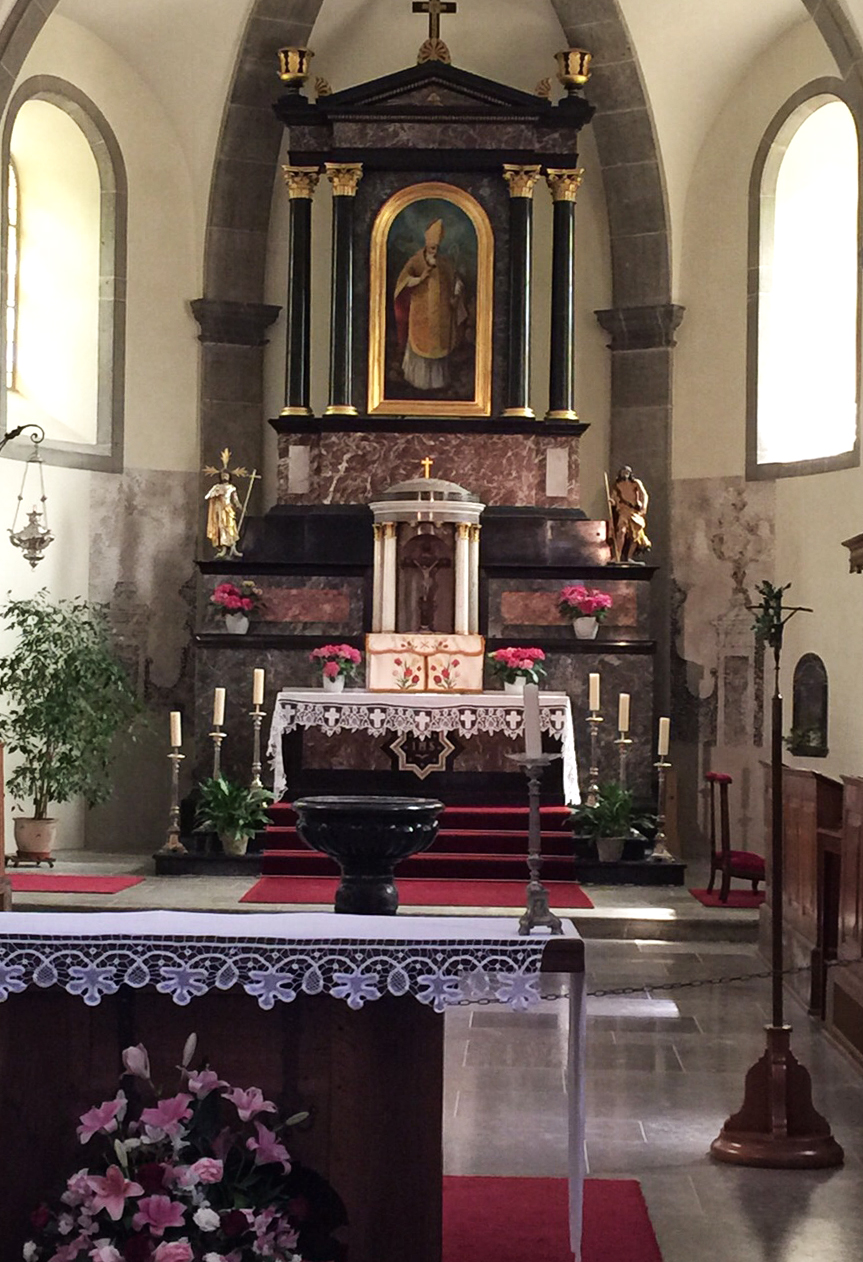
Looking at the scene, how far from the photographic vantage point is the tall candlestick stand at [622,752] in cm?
1311

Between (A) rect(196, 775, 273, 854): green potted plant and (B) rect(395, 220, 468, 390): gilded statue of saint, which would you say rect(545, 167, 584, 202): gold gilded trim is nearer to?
(B) rect(395, 220, 468, 390): gilded statue of saint

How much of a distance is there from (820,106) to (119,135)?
247 inches

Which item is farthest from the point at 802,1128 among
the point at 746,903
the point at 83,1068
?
the point at 746,903

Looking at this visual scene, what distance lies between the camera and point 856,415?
14.5 metres

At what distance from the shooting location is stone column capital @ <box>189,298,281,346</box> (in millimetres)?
16203

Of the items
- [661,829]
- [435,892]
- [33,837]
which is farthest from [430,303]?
[435,892]

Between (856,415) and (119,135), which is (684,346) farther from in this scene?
(119,135)

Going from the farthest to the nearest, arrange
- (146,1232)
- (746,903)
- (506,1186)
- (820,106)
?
(820,106) < (746,903) < (506,1186) < (146,1232)

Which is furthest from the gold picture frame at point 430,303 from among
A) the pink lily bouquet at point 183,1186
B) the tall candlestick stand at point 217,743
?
the pink lily bouquet at point 183,1186

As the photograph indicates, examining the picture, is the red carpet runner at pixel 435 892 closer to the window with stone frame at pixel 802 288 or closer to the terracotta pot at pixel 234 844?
the terracotta pot at pixel 234 844

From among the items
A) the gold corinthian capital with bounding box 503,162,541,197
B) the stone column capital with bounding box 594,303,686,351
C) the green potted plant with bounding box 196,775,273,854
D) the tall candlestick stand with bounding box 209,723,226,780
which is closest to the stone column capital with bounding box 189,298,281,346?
the gold corinthian capital with bounding box 503,162,541,197

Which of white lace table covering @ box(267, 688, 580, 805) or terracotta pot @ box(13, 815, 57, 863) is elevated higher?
white lace table covering @ box(267, 688, 580, 805)

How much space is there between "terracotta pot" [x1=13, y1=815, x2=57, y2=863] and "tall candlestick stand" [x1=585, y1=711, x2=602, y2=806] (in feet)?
13.8

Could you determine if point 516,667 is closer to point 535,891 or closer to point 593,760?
point 593,760
